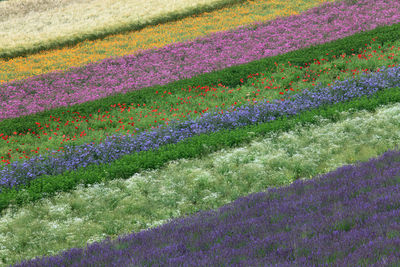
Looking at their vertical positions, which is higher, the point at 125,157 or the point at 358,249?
the point at 358,249

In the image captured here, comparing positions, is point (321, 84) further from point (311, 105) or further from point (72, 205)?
point (72, 205)

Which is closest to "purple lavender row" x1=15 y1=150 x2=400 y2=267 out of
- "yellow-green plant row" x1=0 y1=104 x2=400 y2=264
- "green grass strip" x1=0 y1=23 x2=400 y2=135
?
"yellow-green plant row" x1=0 y1=104 x2=400 y2=264

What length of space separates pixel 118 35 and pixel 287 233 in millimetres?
30988

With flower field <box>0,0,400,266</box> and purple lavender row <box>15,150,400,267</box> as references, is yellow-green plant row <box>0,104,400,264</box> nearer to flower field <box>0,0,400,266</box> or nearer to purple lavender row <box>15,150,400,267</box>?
flower field <box>0,0,400,266</box>

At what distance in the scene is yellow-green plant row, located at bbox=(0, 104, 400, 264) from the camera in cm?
834

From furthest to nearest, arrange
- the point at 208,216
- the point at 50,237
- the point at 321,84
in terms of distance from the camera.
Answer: the point at 321,84
the point at 50,237
the point at 208,216

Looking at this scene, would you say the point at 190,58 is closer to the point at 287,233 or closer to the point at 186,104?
the point at 186,104

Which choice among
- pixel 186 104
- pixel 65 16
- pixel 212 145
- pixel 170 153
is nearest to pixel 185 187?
pixel 170 153

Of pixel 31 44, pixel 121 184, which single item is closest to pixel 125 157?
pixel 121 184

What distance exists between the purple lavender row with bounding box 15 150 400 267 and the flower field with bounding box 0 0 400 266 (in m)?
0.03

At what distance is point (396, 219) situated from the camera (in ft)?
14.3

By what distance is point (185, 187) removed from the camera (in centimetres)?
977

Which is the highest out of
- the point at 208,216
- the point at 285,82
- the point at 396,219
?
the point at 396,219

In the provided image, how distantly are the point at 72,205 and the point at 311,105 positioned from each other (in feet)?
28.1
